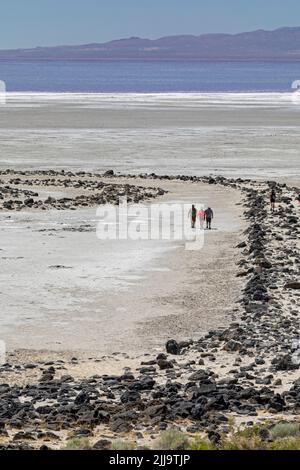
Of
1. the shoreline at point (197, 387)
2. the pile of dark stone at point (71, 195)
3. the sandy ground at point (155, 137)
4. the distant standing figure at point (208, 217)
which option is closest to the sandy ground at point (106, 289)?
the distant standing figure at point (208, 217)

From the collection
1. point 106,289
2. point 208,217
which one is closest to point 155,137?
point 208,217

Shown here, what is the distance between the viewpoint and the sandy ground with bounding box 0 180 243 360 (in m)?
21.7

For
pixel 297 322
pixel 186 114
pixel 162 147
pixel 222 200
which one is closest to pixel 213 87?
pixel 186 114

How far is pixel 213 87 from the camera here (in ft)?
544

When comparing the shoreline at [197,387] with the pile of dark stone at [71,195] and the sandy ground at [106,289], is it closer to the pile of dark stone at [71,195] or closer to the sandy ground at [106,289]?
the sandy ground at [106,289]

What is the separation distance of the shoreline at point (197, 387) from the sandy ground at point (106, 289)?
34.6 inches

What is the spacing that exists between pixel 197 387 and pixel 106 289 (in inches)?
369

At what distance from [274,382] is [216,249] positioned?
14874 mm

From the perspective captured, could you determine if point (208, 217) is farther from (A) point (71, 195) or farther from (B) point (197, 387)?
(B) point (197, 387)

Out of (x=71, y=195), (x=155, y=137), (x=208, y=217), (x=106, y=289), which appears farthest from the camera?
(x=155, y=137)

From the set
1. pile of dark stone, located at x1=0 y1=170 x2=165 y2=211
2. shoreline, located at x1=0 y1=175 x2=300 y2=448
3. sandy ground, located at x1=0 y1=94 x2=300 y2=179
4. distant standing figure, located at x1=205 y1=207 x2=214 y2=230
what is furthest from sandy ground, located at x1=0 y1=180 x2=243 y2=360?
sandy ground, located at x1=0 y1=94 x2=300 y2=179

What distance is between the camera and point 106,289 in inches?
1024

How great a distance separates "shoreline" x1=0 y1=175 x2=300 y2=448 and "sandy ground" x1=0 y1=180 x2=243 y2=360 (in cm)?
88

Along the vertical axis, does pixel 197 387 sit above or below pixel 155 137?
above
